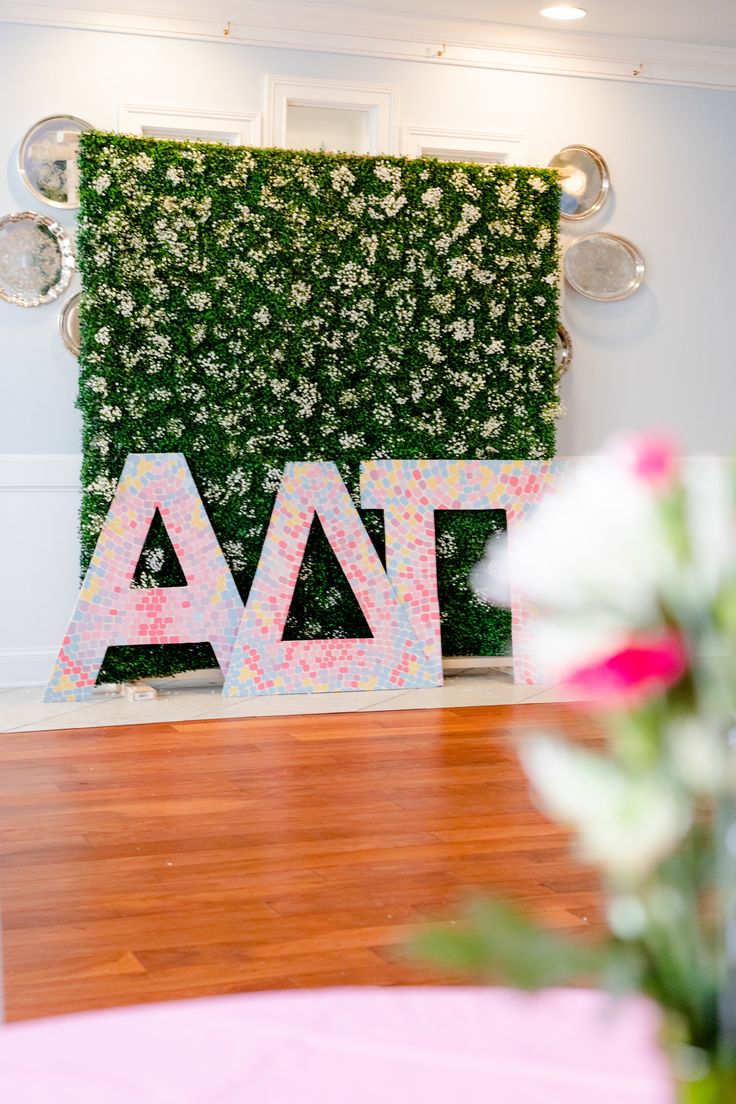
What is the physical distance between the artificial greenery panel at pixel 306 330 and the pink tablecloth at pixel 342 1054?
4.77 m

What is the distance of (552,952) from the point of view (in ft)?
1.84

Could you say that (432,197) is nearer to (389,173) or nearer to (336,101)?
(389,173)

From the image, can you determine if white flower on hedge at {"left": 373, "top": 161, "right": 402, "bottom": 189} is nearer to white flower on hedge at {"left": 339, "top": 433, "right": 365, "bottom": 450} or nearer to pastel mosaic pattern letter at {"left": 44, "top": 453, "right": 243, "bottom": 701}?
white flower on hedge at {"left": 339, "top": 433, "right": 365, "bottom": 450}

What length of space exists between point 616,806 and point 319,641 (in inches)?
203

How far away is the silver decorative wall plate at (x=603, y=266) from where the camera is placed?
6352mm

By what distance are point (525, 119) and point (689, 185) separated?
984 mm

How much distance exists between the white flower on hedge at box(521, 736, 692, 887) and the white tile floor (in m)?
4.59

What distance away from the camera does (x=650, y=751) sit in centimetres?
55

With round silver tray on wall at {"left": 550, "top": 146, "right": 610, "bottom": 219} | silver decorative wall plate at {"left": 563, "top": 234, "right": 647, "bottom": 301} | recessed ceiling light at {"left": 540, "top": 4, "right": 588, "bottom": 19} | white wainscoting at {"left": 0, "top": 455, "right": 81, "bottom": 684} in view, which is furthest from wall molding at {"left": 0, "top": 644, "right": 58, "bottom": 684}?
recessed ceiling light at {"left": 540, "top": 4, "right": 588, "bottom": 19}

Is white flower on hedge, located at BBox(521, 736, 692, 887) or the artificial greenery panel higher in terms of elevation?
the artificial greenery panel

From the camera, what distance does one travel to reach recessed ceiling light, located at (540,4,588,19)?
573 cm

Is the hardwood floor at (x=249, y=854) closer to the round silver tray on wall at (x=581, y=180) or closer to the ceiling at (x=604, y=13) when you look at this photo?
the round silver tray on wall at (x=581, y=180)

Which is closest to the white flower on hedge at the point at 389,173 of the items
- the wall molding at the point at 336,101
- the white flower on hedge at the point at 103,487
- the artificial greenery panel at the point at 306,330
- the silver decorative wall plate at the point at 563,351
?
the artificial greenery panel at the point at 306,330

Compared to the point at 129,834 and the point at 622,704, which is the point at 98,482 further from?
the point at 622,704
